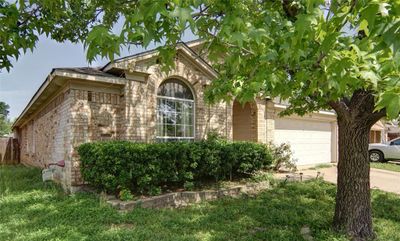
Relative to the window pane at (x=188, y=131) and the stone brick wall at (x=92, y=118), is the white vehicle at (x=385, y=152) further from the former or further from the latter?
the stone brick wall at (x=92, y=118)

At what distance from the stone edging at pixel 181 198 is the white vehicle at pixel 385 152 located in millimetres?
12865

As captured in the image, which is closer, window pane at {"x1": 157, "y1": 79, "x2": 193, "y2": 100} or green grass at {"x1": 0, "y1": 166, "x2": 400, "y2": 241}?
green grass at {"x1": 0, "y1": 166, "x2": 400, "y2": 241}

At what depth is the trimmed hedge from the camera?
710 centimetres

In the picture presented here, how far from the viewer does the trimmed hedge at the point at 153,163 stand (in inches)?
279

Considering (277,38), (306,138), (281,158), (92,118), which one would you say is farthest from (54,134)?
(306,138)

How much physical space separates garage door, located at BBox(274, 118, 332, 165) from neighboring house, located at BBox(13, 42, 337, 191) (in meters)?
0.99

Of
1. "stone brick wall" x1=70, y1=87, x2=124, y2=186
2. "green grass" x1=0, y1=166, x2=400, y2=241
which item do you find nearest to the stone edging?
"green grass" x1=0, y1=166, x2=400, y2=241

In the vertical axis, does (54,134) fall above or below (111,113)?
below

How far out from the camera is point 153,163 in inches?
295

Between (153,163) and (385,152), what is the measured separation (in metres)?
16.5

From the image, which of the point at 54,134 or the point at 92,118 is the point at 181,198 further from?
the point at 54,134

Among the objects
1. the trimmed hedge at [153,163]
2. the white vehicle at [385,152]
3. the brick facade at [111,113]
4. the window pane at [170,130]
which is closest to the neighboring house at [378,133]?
the white vehicle at [385,152]

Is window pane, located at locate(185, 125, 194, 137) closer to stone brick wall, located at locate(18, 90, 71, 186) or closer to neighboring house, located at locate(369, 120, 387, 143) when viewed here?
stone brick wall, located at locate(18, 90, 71, 186)

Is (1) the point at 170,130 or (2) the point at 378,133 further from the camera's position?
(2) the point at 378,133
